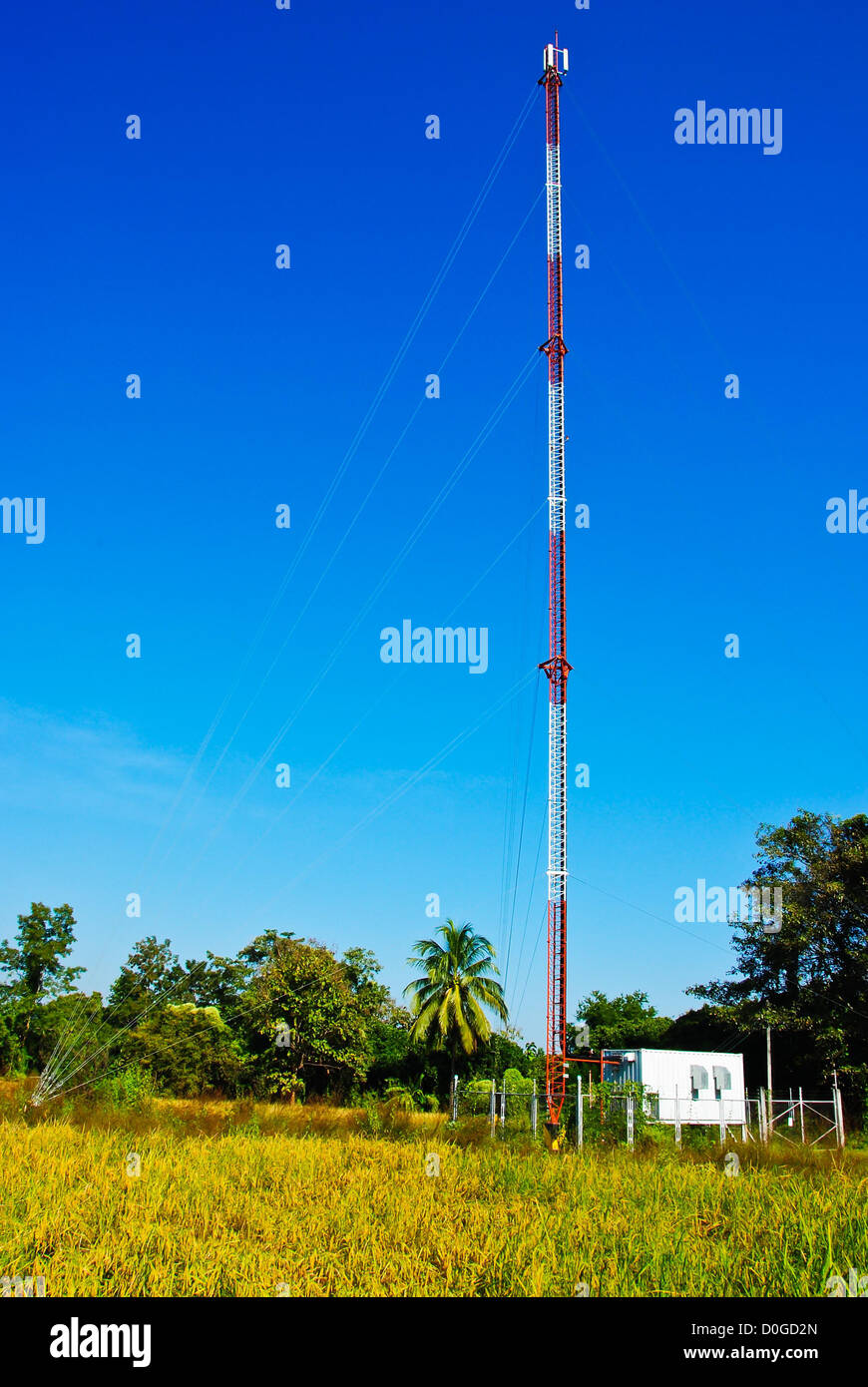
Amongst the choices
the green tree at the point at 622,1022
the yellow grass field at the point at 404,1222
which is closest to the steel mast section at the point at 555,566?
the yellow grass field at the point at 404,1222

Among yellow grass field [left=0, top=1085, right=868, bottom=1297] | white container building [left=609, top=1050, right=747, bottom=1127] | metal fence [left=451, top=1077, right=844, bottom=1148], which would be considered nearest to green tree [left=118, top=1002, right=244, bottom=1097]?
metal fence [left=451, top=1077, right=844, bottom=1148]

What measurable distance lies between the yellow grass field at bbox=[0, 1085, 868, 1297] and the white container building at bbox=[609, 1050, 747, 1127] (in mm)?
13628

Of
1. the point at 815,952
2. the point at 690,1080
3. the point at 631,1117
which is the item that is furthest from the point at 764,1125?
the point at 815,952

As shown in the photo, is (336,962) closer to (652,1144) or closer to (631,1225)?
(652,1144)

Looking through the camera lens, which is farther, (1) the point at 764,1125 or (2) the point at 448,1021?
(2) the point at 448,1021

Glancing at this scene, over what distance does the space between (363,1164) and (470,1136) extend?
21.2ft

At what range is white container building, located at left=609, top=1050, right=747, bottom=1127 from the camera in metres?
29.5

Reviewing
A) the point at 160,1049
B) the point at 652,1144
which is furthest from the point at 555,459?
the point at 160,1049

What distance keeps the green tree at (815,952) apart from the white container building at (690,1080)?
551cm

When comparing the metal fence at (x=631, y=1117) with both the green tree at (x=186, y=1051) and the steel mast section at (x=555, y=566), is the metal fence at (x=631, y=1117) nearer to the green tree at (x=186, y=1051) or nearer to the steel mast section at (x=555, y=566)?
the steel mast section at (x=555, y=566)

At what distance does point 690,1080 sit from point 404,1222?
2462 cm

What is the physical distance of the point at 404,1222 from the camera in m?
9.71

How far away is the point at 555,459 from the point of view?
30.1 metres

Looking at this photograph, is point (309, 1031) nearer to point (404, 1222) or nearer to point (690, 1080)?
point (690, 1080)
